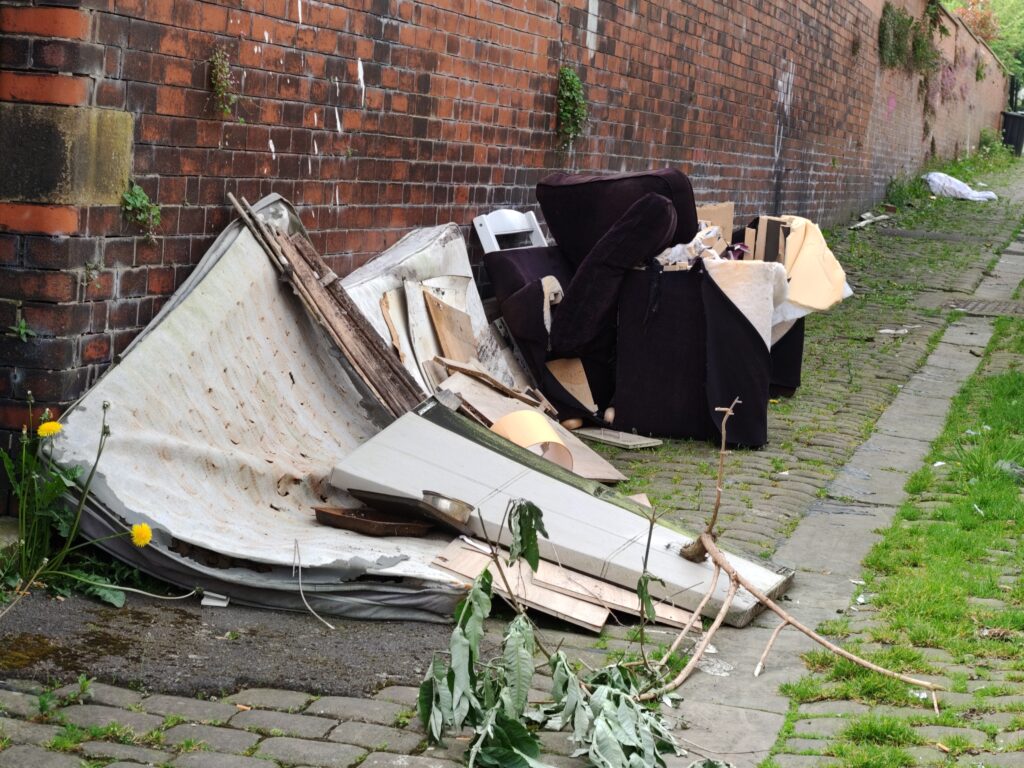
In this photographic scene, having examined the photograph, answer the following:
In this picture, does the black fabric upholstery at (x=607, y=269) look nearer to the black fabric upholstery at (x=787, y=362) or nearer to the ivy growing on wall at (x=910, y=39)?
the black fabric upholstery at (x=787, y=362)

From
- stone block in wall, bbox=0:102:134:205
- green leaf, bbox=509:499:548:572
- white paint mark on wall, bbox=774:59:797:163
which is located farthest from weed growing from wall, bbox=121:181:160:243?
white paint mark on wall, bbox=774:59:797:163

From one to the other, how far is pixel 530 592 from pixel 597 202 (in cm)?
355

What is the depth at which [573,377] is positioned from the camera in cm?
721

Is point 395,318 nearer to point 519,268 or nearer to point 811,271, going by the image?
point 519,268

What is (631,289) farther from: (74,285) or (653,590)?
(74,285)

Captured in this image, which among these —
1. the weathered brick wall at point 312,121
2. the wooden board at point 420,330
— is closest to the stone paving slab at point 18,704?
the weathered brick wall at point 312,121

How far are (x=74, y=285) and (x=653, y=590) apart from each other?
2265 millimetres

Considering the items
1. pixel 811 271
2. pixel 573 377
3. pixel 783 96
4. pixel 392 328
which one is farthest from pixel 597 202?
pixel 783 96

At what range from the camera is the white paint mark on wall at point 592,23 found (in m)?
8.86

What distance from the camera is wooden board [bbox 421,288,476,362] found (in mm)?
6395

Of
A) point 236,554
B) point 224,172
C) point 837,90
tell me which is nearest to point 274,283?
point 224,172

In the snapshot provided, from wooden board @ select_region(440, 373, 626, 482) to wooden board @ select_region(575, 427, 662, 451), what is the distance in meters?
0.59

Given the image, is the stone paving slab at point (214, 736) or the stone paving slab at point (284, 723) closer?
the stone paving slab at point (214, 736)

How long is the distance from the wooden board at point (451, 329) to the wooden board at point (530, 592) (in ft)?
7.35
